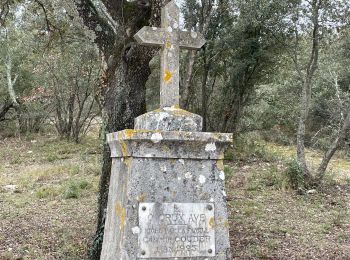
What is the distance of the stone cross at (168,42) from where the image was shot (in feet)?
12.7

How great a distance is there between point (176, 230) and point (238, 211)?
19.2 ft

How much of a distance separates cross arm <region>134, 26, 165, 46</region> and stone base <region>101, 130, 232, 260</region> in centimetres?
84

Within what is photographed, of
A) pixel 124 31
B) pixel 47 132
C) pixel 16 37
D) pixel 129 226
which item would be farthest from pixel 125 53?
pixel 47 132

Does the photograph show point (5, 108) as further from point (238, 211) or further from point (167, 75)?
point (167, 75)

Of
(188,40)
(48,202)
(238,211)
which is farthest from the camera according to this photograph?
(48,202)

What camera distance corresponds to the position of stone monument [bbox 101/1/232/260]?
3.40m

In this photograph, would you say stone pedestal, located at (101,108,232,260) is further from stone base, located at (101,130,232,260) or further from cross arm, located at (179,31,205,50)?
cross arm, located at (179,31,205,50)

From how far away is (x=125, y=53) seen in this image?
606cm

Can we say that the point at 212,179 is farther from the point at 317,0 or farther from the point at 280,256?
the point at 317,0

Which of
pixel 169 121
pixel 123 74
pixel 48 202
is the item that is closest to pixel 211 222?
pixel 169 121

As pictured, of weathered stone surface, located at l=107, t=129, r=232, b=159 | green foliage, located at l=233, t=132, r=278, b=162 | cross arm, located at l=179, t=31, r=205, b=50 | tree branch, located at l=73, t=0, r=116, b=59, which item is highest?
tree branch, located at l=73, t=0, r=116, b=59

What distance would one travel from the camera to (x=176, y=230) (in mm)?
3467

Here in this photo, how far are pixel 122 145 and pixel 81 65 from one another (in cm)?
1766

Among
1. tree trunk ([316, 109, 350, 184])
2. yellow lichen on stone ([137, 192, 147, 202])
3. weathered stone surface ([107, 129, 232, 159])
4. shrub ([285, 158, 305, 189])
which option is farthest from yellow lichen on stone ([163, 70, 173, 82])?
tree trunk ([316, 109, 350, 184])
